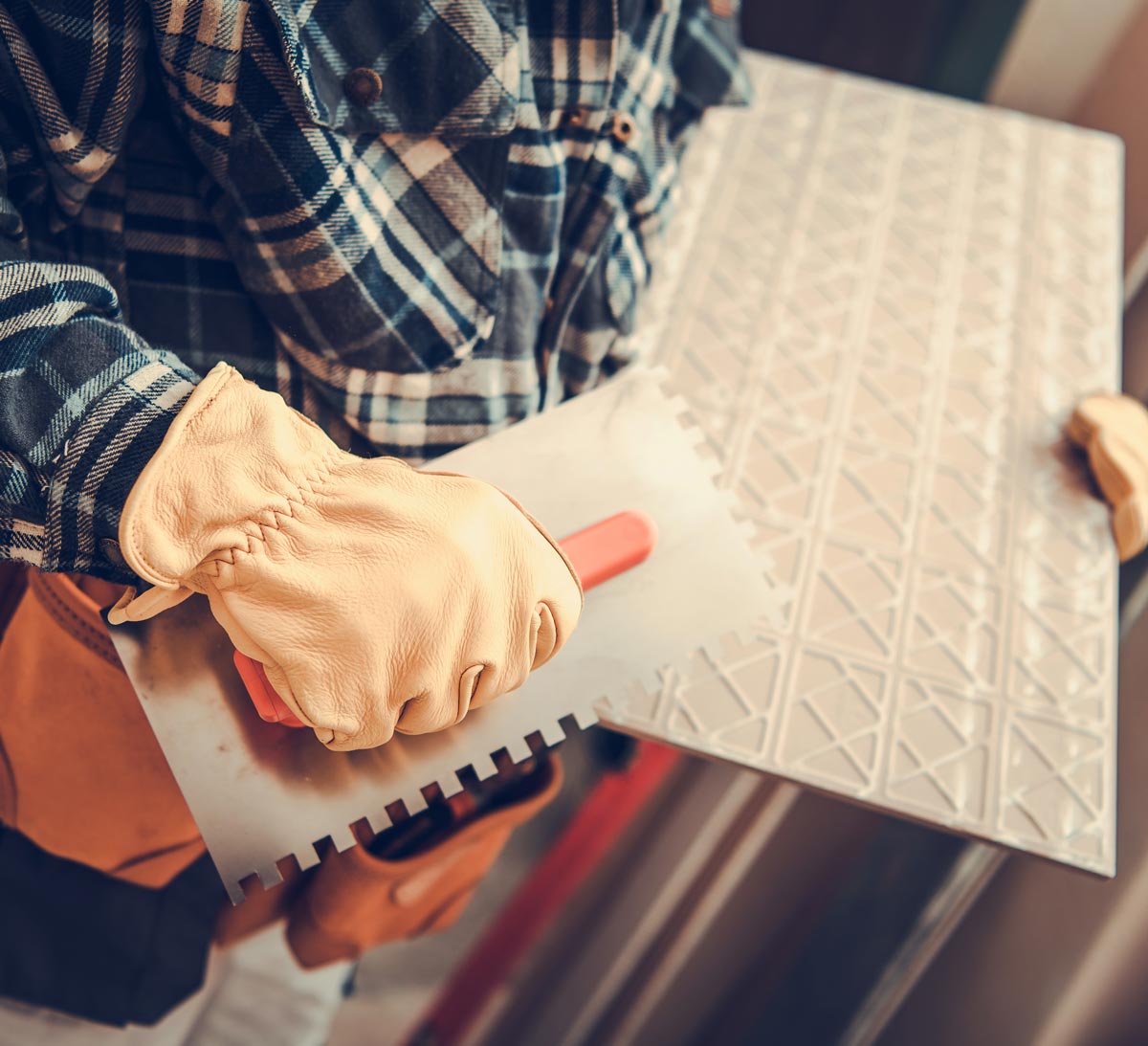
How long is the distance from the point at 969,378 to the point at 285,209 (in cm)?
57

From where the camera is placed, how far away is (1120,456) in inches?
27.8

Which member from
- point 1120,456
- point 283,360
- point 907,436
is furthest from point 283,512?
point 1120,456

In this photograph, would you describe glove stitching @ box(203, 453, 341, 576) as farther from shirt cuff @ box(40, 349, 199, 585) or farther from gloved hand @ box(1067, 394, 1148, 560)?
gloved hand @ box(1067, 394, 1148, 560)

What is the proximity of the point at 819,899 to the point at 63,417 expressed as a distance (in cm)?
91

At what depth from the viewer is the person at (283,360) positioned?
0.46 metres

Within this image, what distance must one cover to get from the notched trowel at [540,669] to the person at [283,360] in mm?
39

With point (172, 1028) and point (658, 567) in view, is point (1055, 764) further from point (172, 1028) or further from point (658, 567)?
point (172, 1028)

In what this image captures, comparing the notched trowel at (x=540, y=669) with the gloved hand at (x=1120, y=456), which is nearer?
the notched trowel at (x=540, y=669)

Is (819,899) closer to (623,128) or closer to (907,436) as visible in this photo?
(907,436)

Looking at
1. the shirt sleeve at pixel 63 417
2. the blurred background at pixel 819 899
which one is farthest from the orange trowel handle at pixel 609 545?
the blurred background at pixel 819 899

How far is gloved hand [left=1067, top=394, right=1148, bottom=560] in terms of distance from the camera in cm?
70

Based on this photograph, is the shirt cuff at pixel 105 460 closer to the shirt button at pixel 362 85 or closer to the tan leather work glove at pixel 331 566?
the tan leather work glove at pixel 331 566

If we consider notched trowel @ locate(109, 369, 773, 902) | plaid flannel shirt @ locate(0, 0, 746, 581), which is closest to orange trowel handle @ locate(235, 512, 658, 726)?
notched trowel @ locate(109, 369, 773, 902)

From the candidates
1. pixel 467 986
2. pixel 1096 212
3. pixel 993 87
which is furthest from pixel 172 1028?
pixel 993 87
